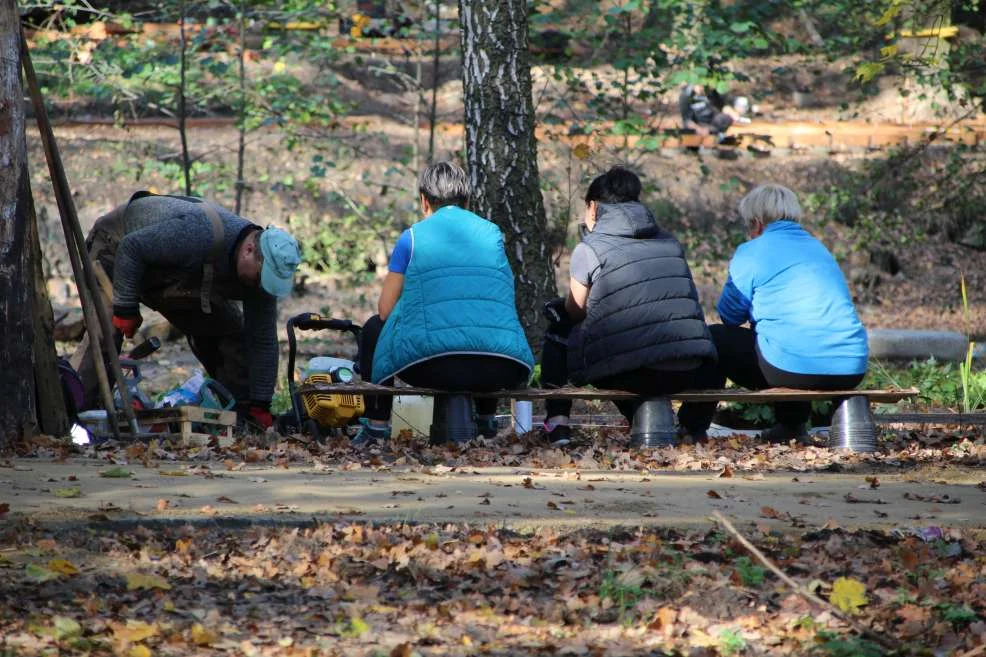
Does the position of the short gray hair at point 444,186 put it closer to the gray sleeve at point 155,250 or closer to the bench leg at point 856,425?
the gray sleeve at point 155,250

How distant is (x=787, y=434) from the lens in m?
7.61

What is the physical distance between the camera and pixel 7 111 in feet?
20.3

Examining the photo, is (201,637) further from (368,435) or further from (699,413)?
(699,413)

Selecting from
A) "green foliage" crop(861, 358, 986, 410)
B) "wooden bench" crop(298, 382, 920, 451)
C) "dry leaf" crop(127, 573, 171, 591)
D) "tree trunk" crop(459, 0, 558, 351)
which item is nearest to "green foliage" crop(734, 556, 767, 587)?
"dry leaf" crop(127, 573, 171, 591)

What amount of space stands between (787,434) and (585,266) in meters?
1.56

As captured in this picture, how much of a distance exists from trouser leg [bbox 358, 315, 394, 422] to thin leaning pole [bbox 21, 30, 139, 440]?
1.38 m

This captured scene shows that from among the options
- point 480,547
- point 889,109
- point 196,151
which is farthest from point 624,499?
point 889,109

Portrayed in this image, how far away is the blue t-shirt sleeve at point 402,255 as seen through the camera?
23.4ft

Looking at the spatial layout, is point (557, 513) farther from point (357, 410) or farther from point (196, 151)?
→ point (196, 151)

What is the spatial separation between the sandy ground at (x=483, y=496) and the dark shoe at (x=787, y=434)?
1261 mm

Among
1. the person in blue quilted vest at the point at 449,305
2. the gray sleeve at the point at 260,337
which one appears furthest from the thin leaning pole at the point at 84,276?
the person in blue quilted vest at the point at 449,305

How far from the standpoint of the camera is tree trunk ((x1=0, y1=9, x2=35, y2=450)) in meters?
6.16

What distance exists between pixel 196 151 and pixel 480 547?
1366 cm

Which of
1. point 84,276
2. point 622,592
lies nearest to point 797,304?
point 622,592
